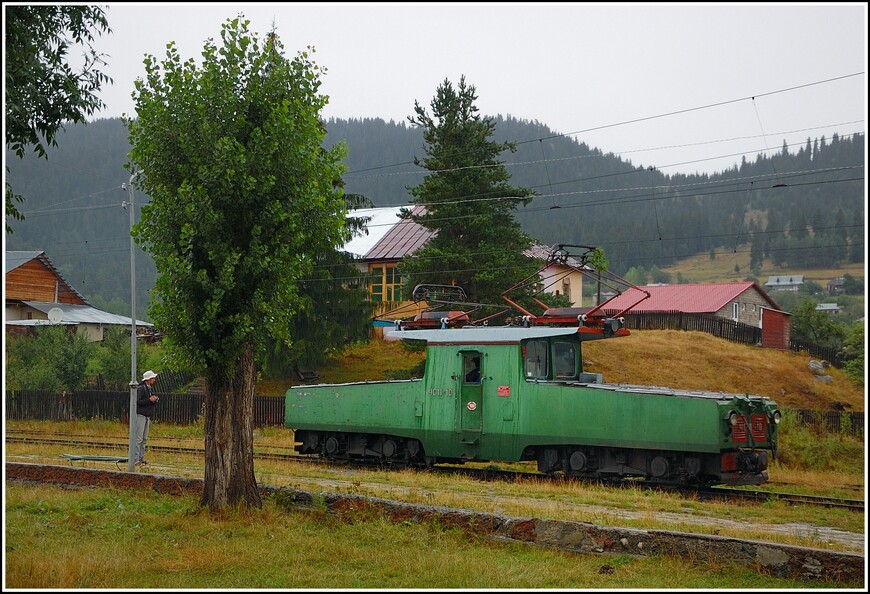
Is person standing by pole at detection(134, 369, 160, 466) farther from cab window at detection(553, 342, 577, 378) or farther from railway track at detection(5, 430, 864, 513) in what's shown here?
cab window at detection(553, 342, 577, 378)

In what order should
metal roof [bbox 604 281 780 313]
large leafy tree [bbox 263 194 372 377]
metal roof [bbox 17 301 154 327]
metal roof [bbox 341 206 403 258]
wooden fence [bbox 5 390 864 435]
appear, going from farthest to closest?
metal roof [bbox 604 281 780 313] → metal roof [bbox 341 206 403 258] → metal roof [bbox 17 301 154 327] → large leafy tree [bbox 263 194 372 377] → wooden fence [bbox 5 390 864 435]

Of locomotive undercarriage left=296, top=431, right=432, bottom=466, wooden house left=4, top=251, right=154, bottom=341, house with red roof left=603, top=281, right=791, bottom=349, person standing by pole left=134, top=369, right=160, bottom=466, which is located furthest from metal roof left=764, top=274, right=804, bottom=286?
person standing by pole left=134, top=369, right=160, bottom=466

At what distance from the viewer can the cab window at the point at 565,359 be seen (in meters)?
17.7

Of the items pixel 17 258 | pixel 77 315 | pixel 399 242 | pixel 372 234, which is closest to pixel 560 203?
pixel 372 234

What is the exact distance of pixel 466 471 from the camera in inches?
745

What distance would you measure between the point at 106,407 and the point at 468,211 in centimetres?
1563

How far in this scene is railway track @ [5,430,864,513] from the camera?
1504 cm

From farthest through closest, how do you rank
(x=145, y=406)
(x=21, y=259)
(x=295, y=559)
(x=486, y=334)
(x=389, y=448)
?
(x=21, y=259) → (x=389, y=448) → (x=145, y=406) → (x=486, y=334) → (x=295, y=559)

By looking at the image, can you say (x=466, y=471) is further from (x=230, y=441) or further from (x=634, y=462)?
(x=230, y=441)

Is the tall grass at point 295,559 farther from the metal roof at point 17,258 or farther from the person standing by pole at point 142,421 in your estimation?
the metal roof at point 17,258

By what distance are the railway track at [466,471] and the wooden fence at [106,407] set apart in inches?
134

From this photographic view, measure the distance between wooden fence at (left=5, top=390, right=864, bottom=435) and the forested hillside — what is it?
44.0 metres

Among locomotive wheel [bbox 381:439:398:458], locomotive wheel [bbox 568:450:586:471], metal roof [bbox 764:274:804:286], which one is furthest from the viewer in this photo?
metal roof [bbox 764:274:804:286]

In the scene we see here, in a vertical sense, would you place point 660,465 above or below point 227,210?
below
